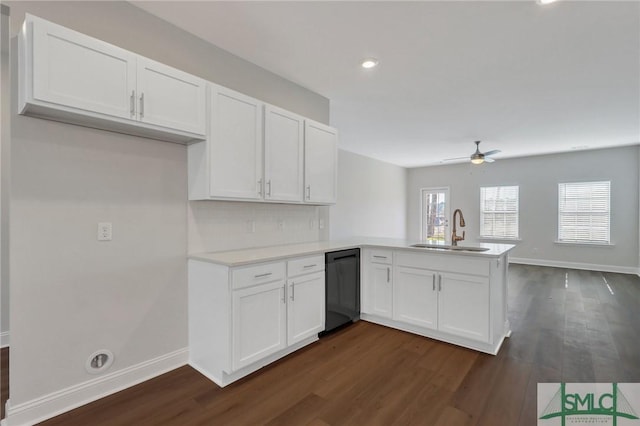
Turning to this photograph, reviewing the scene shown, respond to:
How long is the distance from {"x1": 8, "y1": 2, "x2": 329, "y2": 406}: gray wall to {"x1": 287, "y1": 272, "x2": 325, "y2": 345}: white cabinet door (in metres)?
0.88

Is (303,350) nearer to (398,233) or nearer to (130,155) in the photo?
(130,155)

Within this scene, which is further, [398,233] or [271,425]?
[398,233]

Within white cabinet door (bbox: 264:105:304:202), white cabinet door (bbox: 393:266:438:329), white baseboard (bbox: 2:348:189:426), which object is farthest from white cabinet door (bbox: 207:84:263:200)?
white cabinet door (bbox: 393:266:438:329)

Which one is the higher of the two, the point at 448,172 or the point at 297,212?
the point at 448,172

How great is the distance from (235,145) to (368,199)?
5462mm

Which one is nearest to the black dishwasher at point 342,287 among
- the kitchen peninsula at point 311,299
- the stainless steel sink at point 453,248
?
the kitchen peninsula at point 311,299

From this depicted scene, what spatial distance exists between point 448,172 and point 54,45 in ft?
28.3

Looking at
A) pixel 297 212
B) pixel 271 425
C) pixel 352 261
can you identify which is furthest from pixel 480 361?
pixel 297 212

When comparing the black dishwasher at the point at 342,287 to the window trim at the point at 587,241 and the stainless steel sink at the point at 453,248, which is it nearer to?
the stainless steel sink at the point at 453,248

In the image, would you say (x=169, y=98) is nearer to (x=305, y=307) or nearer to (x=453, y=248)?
(x=305, y=307)

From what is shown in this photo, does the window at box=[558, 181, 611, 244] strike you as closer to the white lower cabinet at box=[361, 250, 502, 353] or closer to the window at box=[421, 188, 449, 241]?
the window at box=[421, 188, 449, 241]

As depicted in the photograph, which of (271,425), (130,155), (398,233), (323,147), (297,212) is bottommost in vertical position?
(271,425)

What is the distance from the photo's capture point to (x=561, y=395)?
2.06 meters

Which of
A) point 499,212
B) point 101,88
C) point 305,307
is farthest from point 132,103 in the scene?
point 499,212
